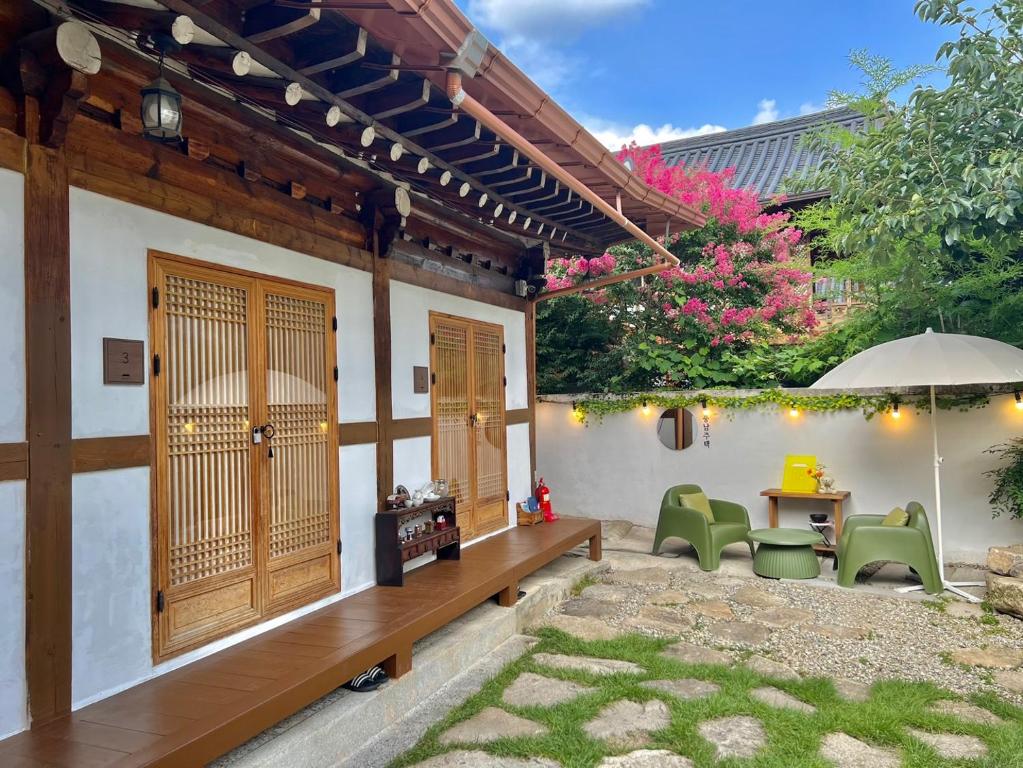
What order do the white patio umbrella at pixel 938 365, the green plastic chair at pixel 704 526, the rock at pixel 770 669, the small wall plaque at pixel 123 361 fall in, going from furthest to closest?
the green plastic chair at pixel 704 526 < the white patio umbrella at pixel 938 365 < the rock at pixel 770 669 < the small wall plaque at pixel 123 361

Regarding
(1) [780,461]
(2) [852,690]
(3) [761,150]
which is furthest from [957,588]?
(3) [761,150]

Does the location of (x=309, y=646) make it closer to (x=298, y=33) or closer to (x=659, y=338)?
(x=298, y=33)

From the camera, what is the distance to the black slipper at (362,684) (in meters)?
3.47

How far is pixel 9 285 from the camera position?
2584 millimetres

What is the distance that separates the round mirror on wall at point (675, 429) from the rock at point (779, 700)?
489 centimetres

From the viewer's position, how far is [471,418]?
241 inches

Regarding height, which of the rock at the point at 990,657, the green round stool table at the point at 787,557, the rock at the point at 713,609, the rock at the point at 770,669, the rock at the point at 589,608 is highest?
the green round stool table at the point at 787,557

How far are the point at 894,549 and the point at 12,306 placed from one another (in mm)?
6266

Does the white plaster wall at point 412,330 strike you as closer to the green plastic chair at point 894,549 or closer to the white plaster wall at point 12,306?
the white plaster wall at point 12,306

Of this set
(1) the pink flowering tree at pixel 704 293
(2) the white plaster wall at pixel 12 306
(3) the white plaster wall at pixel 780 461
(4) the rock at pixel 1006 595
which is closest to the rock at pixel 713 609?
(4) the rock at pixel 1006 595

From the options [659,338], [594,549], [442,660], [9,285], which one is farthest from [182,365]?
[659,338]

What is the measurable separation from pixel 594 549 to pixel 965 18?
16.9ft

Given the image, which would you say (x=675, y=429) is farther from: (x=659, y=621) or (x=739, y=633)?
(x=739, y=633)

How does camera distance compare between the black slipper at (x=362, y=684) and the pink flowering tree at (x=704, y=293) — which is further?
the pink flowering tree at (x=704, y=293)
